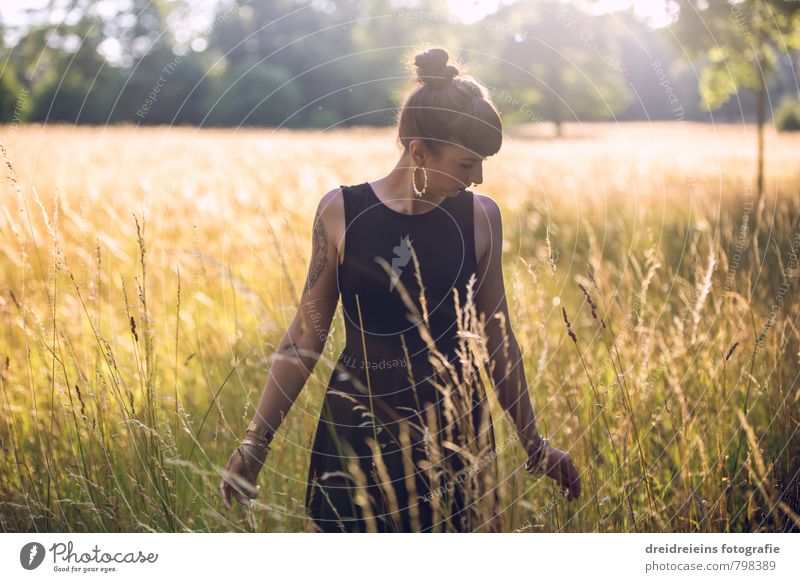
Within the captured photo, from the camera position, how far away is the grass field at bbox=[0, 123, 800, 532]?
2.21 m

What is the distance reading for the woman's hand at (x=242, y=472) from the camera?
2.05 metres

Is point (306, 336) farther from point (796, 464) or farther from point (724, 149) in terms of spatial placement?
point (724, 149)

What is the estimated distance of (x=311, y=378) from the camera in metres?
2.92

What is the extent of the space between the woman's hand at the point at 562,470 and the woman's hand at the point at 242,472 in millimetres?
853

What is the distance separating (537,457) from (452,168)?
A: 928 millimetres

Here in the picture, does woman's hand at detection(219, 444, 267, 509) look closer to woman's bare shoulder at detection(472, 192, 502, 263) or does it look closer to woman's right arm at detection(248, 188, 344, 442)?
woman's right arm at detection(248, 188, 344, 442)

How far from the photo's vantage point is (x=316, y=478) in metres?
2.18

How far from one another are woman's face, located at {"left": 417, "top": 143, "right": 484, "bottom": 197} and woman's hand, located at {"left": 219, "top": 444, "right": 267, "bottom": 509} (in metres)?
0.97

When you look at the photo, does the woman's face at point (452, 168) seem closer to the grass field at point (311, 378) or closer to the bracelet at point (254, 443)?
the grass field at point (311, 378)

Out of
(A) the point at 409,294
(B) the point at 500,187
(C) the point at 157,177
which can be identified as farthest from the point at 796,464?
(C) the point at 157,177

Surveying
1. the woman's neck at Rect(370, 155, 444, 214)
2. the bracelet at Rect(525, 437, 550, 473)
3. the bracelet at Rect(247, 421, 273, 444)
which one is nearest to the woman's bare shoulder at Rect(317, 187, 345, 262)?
the woman's neck at Rect(370, 155, 444, 214)

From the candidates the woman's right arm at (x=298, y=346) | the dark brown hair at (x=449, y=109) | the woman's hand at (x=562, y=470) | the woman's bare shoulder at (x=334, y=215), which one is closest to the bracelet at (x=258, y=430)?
the woman's right arm at (x=298, y=346)

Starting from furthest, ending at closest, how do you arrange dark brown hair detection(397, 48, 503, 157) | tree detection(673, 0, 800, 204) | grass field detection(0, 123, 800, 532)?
tree detection(673, 0, 800, 204)
grass field detection(0, 123, 800, 532)
dark brown hair detection(397, 48, 503, 157)

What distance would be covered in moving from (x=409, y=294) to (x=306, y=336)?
34 cm
